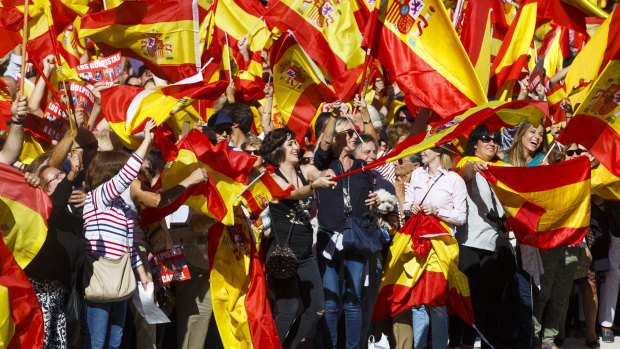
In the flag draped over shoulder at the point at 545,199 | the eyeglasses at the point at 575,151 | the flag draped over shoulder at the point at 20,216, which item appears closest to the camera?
the flag draped over shoulder at the point at 20,216

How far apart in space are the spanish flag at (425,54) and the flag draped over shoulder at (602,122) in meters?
0.84

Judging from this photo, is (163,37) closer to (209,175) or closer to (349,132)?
(209,175)

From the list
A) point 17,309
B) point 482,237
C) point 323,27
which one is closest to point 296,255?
point 482,237

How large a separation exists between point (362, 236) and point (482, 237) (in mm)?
1238

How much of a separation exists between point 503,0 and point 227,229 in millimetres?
5591

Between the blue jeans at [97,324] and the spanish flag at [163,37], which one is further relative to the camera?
the spanish flag at [163,37]

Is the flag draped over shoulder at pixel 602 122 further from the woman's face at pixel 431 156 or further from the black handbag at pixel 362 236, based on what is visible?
the black handbag at pixel 362 236

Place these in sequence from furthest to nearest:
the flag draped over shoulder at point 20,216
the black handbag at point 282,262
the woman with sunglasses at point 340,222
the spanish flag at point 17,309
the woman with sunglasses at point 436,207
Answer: the woman with sunglasses at point 436,207 < the woman with sunglasses at point 340,222 < the black handbag at point 282,262 < the flag draped over shoulder at point 20,216 < the spanish flag at point 17,309

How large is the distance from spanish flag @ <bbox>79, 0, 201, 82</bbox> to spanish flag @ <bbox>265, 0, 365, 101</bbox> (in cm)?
208

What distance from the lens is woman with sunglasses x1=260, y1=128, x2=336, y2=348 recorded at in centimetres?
995

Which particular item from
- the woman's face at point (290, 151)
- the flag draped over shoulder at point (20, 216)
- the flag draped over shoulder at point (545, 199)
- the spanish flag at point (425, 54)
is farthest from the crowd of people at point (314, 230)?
the spanish flag at point (425, 54)

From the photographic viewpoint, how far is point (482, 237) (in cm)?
1102

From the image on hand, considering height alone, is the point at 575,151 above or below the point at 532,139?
below

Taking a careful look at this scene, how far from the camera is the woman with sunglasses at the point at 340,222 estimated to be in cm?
1055
